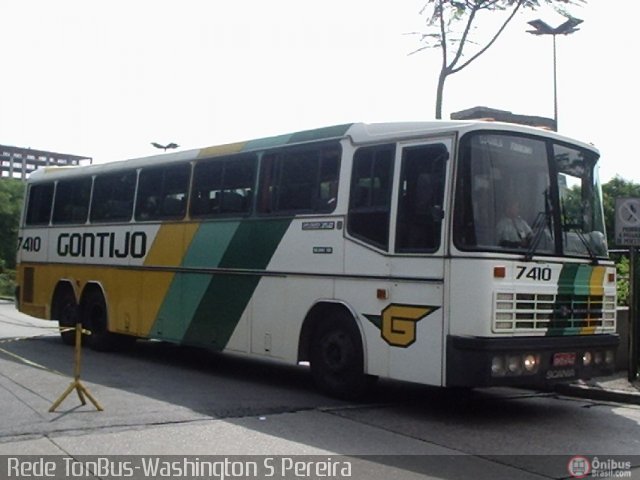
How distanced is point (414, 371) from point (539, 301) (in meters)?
1.58

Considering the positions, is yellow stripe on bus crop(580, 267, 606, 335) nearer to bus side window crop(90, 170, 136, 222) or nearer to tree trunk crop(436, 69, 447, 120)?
tree trunk crop(436, 69, 447, 120)

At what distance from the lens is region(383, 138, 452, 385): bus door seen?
909cm

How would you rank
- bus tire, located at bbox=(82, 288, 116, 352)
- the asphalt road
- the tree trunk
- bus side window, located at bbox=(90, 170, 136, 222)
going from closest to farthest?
1. the asphalt road
2. bus side window, located at bbox=(90, 170, 136, 222)
3. bus tire, located at bbox=(82, 288, 116, 352)
4. the tree trunk

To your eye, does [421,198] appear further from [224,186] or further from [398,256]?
[224,186]

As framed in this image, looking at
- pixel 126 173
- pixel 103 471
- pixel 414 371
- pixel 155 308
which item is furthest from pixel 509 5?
pixel 103 471

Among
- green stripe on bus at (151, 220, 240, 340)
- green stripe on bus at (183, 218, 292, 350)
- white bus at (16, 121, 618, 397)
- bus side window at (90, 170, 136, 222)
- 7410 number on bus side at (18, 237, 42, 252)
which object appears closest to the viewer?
white bus at (16, 121, 618, 397)

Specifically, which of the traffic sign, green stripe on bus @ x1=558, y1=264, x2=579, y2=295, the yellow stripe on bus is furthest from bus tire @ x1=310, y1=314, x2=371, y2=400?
the traffic sign

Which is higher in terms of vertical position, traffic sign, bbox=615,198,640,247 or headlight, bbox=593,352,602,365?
traffic sign, bbox=615,198,640,247

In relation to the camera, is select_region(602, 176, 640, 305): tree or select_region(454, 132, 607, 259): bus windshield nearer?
select_region(454, 132, 607, 259): bus windshield

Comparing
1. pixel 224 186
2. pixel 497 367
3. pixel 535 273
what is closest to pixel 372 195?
pixel 535 273

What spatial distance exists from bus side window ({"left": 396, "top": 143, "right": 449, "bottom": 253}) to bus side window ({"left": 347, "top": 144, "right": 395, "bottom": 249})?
23 cm

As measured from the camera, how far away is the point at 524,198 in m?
9.30

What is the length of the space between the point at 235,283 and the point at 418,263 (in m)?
3.60

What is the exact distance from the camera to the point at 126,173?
14.9 metres
